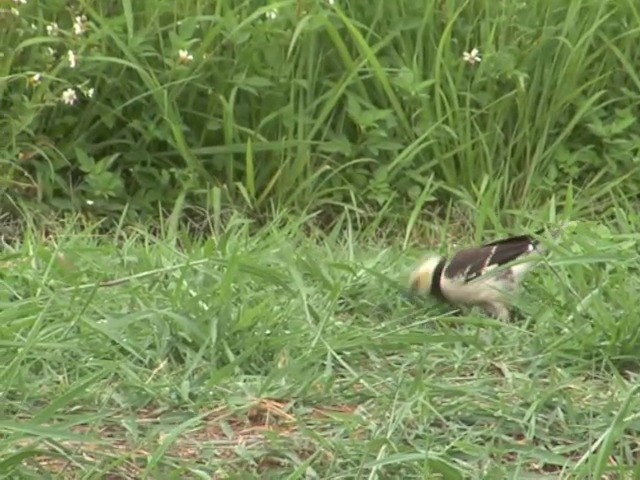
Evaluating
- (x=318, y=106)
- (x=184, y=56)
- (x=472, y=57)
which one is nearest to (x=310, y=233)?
(x=318, y=106)

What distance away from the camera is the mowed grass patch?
2803mm

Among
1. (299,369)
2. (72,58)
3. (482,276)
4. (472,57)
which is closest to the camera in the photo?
(299,369)

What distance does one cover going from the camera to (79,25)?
4.29 meters

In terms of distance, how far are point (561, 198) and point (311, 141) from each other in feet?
2.83

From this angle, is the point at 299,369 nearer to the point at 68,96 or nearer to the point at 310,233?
the point at 310,233

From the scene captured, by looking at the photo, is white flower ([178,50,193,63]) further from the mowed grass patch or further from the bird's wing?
the bird's wing

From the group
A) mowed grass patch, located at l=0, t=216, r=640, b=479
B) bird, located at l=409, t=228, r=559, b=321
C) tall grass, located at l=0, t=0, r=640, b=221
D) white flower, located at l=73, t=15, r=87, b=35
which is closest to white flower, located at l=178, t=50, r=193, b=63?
tall grass, located at l=0, t=0, r=640, b=221

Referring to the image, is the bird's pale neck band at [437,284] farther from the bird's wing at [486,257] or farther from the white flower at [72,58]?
the white flower at [72,58]

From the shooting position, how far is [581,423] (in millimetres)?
2979

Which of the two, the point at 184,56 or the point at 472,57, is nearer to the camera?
the point at 184,56

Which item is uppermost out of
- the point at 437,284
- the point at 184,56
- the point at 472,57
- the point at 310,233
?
the point at 184,56

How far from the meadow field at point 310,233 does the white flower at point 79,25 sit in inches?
0.9

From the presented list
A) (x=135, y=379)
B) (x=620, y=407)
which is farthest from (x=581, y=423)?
(x=135, y=379)

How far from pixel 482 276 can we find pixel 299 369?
0.60 meters
